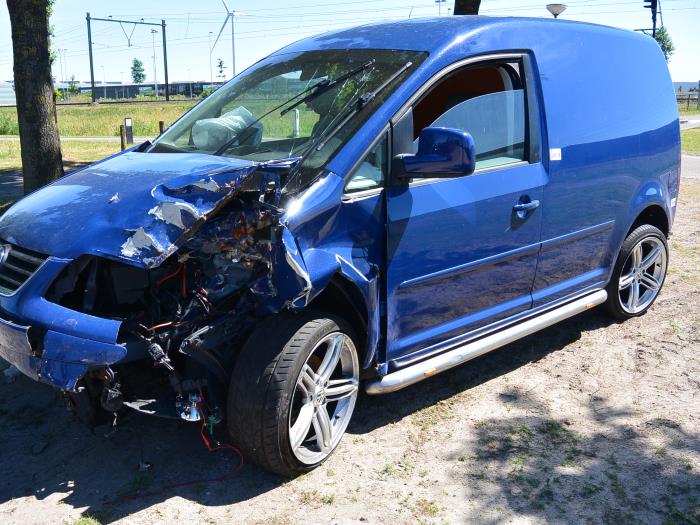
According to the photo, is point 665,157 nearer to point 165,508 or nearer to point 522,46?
point 522,46

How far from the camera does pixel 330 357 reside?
11.4 ft

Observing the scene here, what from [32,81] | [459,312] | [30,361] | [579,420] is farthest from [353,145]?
[32,81]

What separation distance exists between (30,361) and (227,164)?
4.35ft

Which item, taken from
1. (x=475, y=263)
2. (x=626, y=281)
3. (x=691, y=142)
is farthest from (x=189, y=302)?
(x=691, y=142)

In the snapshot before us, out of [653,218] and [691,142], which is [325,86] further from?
[691,142]

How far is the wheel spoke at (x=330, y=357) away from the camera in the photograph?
3.47 m

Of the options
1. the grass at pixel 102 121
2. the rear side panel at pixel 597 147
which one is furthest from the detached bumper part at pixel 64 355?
the grass at pixel 102 121

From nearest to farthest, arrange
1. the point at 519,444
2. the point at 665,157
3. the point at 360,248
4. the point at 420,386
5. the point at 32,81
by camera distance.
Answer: the point at 360,248
the point at 519,444
the point at 420,386
the point at 665,157
the point at 32,81

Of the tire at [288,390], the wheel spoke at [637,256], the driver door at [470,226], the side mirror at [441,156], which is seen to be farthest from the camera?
the wheel spoke at [637,256]

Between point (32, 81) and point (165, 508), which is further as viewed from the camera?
point (32, 81)

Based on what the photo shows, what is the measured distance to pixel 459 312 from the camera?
402 cm

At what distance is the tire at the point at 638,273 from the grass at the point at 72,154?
12.8m

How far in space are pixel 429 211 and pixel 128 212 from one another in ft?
4.88

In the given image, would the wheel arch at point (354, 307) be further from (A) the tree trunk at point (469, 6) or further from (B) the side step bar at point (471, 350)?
(A) the tree trunk at point (469, 6)
